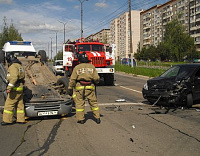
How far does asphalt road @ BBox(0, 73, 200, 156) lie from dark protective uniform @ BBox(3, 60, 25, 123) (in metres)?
0.25

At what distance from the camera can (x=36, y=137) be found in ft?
17.4

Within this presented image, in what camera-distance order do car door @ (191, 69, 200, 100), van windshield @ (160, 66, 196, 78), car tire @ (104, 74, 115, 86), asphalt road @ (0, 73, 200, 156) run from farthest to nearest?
car tire @ (104, 74, 115, 86) < van windshield @ (160, 66, 196, 78) < car door @ (191, 69, 200, 100) < asphalt road @ (0, 73, 200, 156)

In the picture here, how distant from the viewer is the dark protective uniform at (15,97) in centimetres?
621

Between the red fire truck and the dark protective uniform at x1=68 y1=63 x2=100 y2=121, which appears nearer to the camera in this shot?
the dark protective uniform at x1=68 y1=63 x2=100 y2=121

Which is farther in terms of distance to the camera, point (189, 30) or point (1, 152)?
point (189, 30)

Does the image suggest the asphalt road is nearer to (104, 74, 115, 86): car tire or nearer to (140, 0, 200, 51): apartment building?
(104, 74, 115, 86): car tire

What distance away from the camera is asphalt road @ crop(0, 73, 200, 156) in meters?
4.50

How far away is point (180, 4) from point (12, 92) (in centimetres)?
8415

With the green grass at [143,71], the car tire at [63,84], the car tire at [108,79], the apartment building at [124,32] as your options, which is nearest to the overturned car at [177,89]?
the car tire at [63,84]

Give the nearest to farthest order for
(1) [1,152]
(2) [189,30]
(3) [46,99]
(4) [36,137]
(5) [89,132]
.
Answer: (1) [1,152] → (4) [36,137] → (5) [89,132] → (3) [46,99] → (2) [189,30]

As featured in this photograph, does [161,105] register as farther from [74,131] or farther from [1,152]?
[1,152]

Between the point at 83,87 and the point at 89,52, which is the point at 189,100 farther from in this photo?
the point at 89,52

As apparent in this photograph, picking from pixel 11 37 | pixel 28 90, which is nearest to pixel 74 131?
pixel 28 90

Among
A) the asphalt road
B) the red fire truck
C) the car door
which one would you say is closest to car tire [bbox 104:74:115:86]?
the red fire truck
